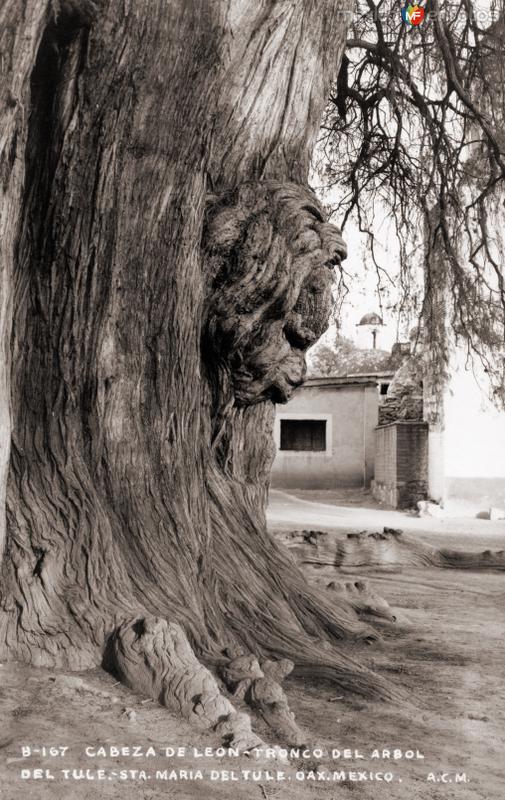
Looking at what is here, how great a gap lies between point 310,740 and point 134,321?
1997mm

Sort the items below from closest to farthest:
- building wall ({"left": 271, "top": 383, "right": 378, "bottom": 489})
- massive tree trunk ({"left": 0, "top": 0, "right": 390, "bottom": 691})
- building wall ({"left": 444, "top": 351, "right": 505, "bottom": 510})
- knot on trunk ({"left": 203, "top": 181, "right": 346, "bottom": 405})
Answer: massive tree trunk ({"left": 0, "top": 0, "right": 390, "bottom": 691}), knot on trunk ({"left": 203, "top": 181, "right": 346, "bottom": 405}), building wall ({"left": 444, "top": 351, "right": 505, "bottom": 510}), building wall ({"left": 271, "top": 383, "right": 378, "bottom": 489})

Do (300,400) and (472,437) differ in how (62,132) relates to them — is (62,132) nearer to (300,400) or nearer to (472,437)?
(472,437)

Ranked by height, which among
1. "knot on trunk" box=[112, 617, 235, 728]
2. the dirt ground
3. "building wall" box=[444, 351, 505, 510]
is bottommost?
the dirt ground

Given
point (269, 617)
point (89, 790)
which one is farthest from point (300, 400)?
point (89, 790)

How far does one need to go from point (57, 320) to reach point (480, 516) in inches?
498

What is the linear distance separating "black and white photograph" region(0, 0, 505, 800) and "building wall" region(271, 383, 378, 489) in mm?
19250

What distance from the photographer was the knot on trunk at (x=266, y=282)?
4.20 meters

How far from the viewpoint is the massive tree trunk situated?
3615 millimetres

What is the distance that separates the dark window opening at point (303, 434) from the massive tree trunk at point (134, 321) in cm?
2145

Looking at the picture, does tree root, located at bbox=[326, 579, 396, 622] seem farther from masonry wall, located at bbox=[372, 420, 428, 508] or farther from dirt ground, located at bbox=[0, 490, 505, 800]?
masonry wall, located at bbox=[372, 420, 428, 508]

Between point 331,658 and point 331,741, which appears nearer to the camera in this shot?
point 331,741

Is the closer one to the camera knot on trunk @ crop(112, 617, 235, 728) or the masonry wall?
knot on trunk @ crop(112, 617, 235, 728)

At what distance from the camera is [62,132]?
3.73 meters

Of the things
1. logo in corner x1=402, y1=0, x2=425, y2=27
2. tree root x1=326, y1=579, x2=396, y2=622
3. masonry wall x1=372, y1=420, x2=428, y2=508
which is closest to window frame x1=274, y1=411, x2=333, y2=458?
masonry wall x1=372, y1=420, x2=428, y2=508
